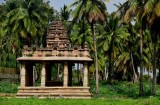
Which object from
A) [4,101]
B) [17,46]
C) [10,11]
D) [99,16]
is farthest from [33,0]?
[4,101]

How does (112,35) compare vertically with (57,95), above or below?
above

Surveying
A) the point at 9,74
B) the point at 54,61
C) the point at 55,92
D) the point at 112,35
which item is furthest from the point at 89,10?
the point at 9,74

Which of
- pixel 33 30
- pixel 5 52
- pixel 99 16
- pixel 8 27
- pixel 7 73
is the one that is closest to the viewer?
pixel 99 16

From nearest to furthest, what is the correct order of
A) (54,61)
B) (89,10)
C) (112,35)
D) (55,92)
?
(55,92) < (54,61) < (89,10) < (112,35)

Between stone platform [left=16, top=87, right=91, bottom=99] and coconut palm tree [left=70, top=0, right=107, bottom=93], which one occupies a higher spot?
coconut palm tree [left=70, top=0, right=107, bottom=93]

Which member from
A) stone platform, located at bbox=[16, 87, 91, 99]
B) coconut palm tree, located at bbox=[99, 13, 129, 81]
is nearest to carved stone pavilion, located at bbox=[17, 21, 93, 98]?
stone platform, located at bbox=[16, 87, 91, 99]

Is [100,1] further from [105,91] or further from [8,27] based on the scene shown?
[8,27]

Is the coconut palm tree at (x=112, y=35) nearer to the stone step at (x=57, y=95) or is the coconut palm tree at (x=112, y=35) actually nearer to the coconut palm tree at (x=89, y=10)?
the coconut palm tree at (x=89, y=10)

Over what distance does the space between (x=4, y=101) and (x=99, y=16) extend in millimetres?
15597

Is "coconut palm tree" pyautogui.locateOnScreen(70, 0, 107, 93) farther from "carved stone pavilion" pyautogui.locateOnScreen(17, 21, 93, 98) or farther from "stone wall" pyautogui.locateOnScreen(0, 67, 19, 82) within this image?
"stone wall" pyautogui.locateOnScreen(0, 67, 19, 82)

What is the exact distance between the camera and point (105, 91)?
121ft

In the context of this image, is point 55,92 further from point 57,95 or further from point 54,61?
point 54,61

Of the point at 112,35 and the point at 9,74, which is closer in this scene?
the point at 112,35

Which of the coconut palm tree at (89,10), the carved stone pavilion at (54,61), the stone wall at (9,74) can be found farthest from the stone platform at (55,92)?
the stone wall at (9,74)
